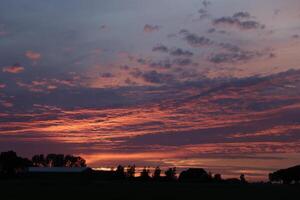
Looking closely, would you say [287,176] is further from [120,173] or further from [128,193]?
[128,193]

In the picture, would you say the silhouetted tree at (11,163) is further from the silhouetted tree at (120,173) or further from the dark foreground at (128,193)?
the dark foreground at (128,193)

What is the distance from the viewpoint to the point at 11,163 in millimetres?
161000

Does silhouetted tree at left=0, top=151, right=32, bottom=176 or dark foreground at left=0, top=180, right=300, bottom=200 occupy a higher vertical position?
silhouetted tree at left=0, top=151, right=32, bottom=176

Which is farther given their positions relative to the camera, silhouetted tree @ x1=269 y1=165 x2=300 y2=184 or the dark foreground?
silhouetted tree @ x1=269 y1=165 x2=300 y2=184

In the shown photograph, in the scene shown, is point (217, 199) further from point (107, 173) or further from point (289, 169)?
point (289, 169)

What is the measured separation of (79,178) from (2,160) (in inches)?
2503

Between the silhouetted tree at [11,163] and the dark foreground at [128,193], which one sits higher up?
the silhouetted tree at [11,163]

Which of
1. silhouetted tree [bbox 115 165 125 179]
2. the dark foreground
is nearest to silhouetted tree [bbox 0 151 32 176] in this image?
silhouetted tree [bbox 115 165 125 179]

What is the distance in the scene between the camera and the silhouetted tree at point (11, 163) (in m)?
159

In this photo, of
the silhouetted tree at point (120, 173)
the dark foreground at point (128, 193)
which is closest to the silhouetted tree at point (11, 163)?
the silhouetted tree at point (120, 173)

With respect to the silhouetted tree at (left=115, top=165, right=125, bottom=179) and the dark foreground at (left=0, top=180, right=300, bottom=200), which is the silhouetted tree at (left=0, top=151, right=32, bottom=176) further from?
the dark foreground at (left=0, top=180, right=300, bottom=200)

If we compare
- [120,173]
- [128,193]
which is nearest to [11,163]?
[120,173]

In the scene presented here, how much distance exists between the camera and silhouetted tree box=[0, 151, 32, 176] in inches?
6248

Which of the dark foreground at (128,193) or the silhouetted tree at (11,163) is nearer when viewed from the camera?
the dark foreground at (128,193)
